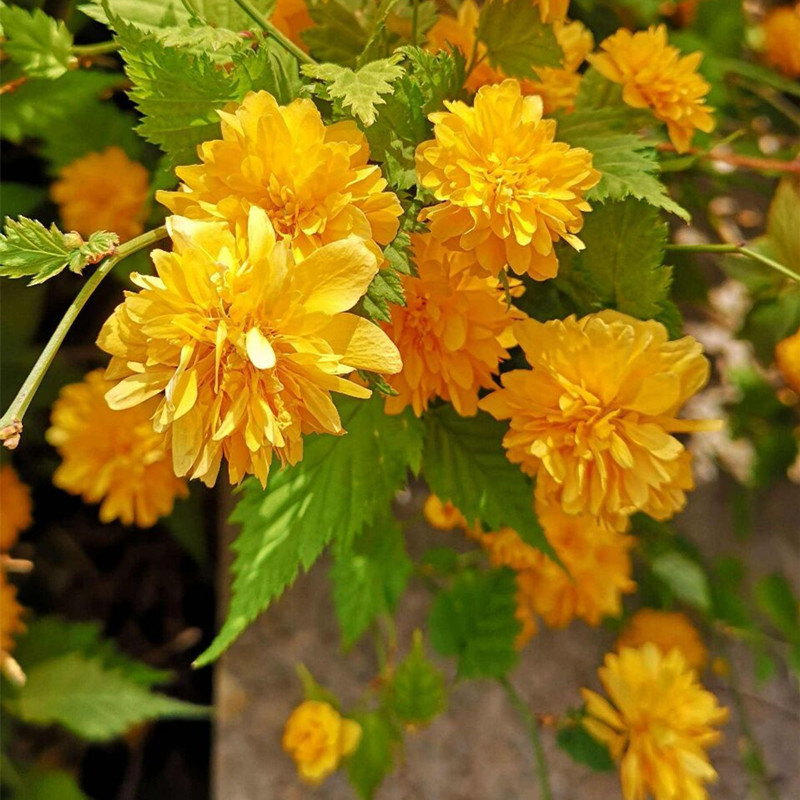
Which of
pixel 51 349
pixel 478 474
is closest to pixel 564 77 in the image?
pixel 478 474

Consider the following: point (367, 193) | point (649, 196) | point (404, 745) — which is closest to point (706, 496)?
point (404, 745)

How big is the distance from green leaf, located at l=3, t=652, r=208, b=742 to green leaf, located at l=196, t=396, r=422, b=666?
38 centimetres

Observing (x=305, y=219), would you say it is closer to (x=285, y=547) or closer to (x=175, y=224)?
(x=175, y=224)

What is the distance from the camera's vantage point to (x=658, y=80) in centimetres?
59

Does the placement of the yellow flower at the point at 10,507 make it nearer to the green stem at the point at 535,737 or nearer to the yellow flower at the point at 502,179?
the green stem at the point at 535,737

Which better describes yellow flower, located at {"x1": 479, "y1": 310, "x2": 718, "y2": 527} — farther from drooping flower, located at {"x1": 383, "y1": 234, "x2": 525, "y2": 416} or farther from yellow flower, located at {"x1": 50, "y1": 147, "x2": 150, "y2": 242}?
yellow flower, located at {"x1": 50, "y1": 147, "x2": 150, "y2": 242}

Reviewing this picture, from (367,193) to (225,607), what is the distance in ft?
2.36

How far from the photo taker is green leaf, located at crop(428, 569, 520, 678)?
82cm

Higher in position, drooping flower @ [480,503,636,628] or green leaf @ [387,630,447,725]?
drooping flower @ [480,503,636,628]

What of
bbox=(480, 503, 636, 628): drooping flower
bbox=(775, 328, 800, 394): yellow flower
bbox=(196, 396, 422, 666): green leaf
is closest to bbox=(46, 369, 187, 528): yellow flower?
bbox=(196, 396, 422, 666): green leaf

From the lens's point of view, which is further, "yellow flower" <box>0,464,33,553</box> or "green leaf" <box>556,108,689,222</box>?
"yellow flower" <box>0,464,33,553</box>

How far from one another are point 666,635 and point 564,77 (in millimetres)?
635

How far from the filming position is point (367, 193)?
454 mm

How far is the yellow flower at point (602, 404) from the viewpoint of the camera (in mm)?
518
